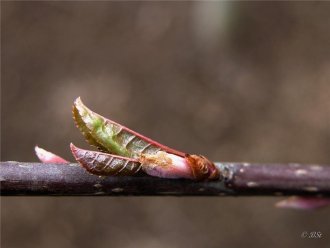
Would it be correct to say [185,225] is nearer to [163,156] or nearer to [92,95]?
[92,95]

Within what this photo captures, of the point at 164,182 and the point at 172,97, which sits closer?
the point at 164,182

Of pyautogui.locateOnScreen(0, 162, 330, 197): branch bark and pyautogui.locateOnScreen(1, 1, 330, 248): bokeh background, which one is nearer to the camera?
pyautogui.locateOnScreen(0, 162, 330, 197): branch bark

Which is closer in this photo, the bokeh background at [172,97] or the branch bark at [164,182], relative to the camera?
the branch bark at [164,182]
